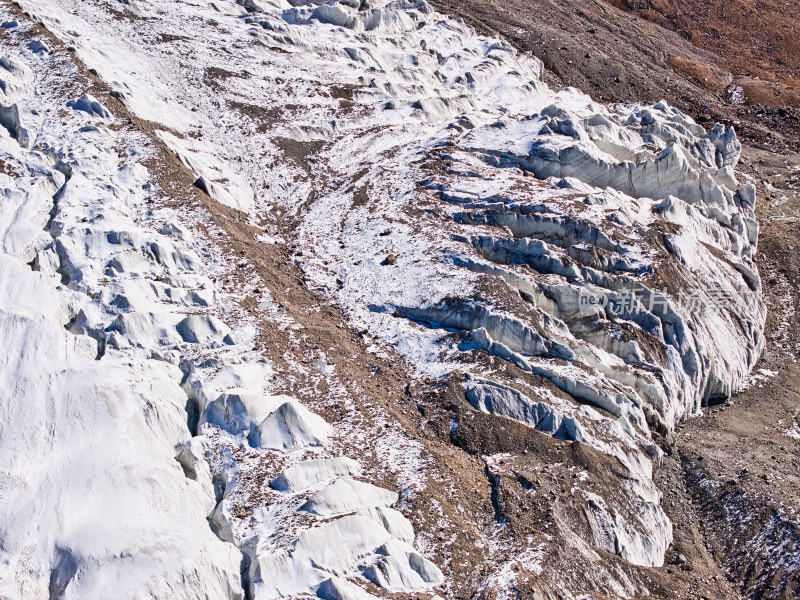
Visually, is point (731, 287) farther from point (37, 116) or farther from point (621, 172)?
point (37, 116)

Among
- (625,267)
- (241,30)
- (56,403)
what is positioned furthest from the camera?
(241,30)

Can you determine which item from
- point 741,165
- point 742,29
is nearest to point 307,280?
point 741,165

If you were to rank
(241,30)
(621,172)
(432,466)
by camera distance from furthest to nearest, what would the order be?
(241,30) → (621,172) → (432,466)

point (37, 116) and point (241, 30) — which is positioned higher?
point (241, 30)

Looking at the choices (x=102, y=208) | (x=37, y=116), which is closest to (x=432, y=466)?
(x=102, y=208)

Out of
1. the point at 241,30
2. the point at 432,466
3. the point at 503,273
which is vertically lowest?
the point at 432,466

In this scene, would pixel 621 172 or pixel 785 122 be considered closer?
pixel 621 172

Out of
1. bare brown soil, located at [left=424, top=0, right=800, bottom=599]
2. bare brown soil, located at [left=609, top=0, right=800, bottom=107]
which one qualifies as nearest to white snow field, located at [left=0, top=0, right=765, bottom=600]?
bare brown soil, located at [left=424, top=0, right=800, bottom=599]

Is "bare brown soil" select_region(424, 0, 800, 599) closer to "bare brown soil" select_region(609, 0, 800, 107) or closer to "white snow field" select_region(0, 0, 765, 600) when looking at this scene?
"bare brown soil" select_region(609, 0, 800, 107)
